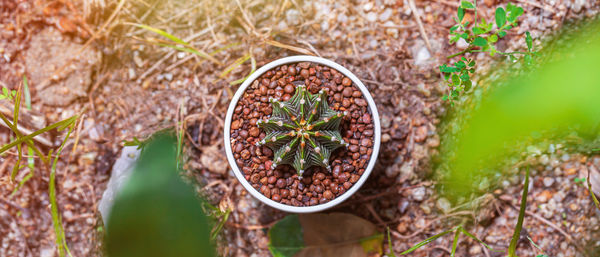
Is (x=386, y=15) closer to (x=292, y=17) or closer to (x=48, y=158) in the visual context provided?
(x=292, y=17)

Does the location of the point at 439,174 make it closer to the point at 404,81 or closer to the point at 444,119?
the point at 444,119

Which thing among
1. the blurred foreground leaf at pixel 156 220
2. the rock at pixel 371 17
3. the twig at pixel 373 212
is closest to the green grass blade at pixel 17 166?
the blurred foreground leaf at pixel 156 220

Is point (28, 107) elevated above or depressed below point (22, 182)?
above

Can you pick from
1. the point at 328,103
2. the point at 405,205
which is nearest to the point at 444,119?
the point at 405,205

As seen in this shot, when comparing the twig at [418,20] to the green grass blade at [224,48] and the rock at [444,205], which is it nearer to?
the rock at [444,205]

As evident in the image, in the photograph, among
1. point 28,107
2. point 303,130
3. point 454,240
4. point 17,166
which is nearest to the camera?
point 303,130

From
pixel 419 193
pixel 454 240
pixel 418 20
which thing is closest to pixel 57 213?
pixel 419 193

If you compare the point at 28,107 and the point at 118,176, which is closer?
the point at 118,176

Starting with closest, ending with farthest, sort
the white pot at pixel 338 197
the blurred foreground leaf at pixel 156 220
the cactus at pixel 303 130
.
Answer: the cactus at pixel 303 130 → the white pot at pixel 338 197 → the blurred foreground leaf at pixel 156 220
